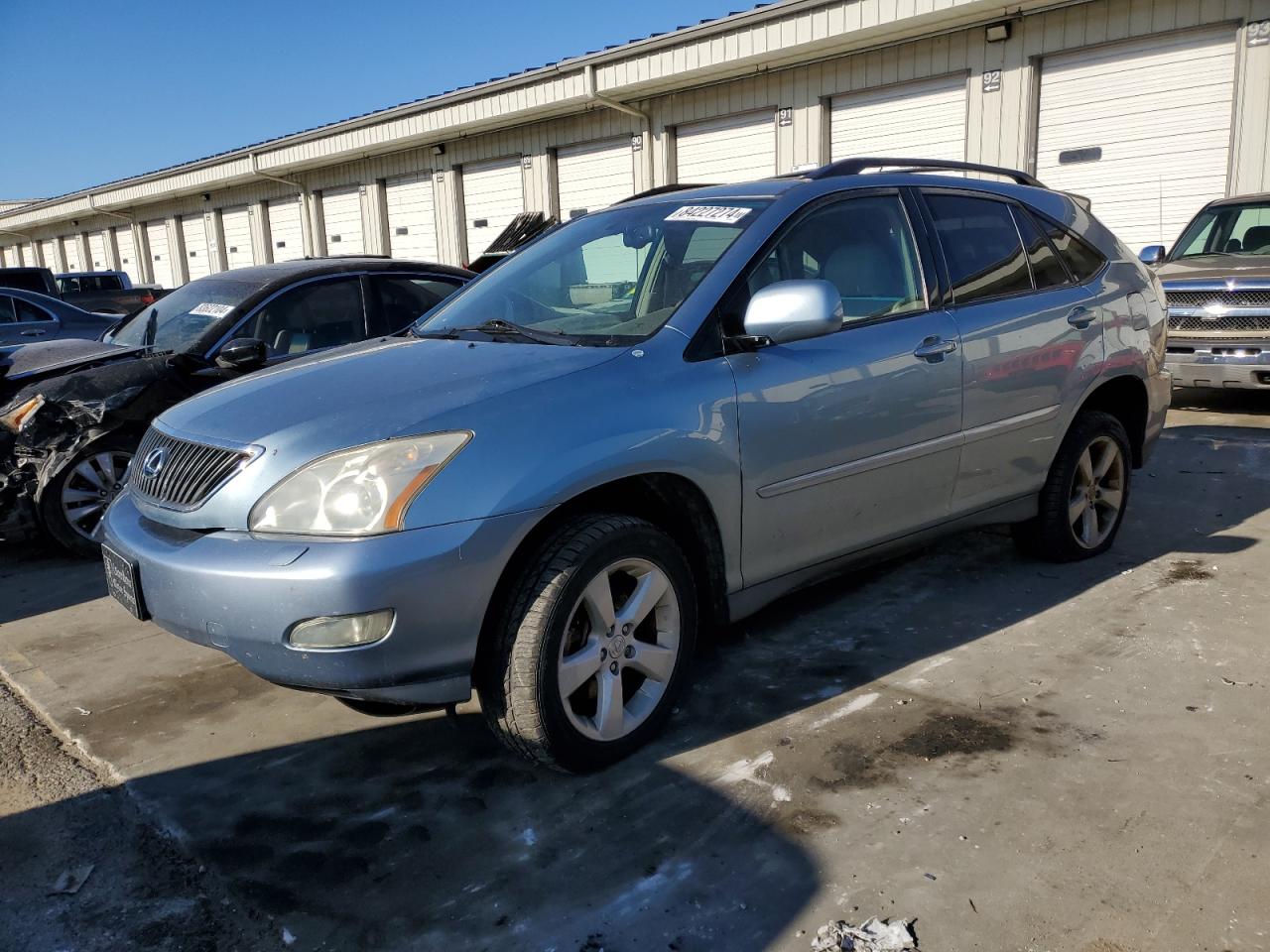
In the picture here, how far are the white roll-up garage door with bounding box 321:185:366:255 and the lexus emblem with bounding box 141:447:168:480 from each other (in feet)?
63.2

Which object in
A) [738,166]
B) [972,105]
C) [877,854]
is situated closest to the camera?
[877,854]

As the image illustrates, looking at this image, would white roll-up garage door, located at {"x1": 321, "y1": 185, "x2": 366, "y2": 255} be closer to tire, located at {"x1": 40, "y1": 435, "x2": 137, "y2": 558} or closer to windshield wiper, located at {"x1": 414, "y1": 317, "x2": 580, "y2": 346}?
tire, located at {"x1": 40, "y1": 435, "x2": 137, "y2": 558}

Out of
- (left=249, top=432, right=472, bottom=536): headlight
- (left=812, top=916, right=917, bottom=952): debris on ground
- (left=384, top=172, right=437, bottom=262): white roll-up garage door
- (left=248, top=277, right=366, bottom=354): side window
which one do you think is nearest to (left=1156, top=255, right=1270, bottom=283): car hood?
(left=248, top=277, right=366, bottom=354): side window

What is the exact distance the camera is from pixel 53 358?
6355 millimetres

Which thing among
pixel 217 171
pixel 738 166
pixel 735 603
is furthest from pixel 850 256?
pixel 217 171

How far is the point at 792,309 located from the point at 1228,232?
797cm

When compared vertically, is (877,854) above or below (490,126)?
below

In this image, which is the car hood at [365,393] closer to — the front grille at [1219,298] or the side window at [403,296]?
the side window at [403,296]

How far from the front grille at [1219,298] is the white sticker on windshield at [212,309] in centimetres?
672

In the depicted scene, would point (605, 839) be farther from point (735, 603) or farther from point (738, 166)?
point (738, 166)

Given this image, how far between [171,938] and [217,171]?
1024 inches

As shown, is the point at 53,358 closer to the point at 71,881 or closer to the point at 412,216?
the point at 71,881

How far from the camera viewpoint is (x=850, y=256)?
3.80 metres

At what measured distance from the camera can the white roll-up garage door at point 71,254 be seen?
1433 inches
